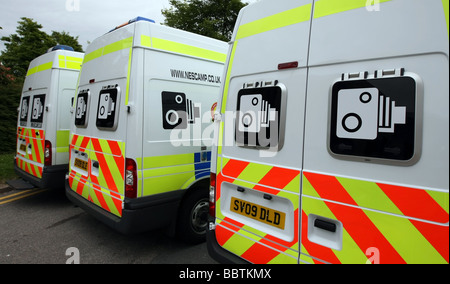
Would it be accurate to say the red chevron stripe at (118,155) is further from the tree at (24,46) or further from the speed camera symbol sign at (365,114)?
the tree at (24,46)

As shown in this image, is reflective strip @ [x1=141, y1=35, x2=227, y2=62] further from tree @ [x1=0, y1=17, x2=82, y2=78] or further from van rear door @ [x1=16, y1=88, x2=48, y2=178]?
tree @ [x1=0, y1=17, x2=82, y2=78]

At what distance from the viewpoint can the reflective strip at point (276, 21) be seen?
200 cm

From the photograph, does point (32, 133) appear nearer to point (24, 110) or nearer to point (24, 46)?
point (24, 110)

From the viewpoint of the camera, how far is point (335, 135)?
1790 millimetres

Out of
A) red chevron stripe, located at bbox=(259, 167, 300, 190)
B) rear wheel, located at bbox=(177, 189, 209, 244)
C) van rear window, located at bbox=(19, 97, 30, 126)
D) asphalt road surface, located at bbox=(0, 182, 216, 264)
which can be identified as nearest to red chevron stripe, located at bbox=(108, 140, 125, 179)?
rear wheel, located at bbox=(177, 189, 209, 244)

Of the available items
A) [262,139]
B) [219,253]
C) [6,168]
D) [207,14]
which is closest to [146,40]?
[262,139]

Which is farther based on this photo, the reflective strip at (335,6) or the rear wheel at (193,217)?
the rear wheel at (193,217)

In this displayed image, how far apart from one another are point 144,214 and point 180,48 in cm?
206

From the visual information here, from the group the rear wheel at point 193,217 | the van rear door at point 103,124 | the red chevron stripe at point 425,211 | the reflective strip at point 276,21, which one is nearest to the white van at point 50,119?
the van rear door at point 103,124

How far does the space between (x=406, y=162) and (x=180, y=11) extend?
17358 mm

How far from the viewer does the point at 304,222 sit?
1946mm

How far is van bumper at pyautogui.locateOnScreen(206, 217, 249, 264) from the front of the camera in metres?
2.36

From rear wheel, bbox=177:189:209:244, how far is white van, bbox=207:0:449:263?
115cm
